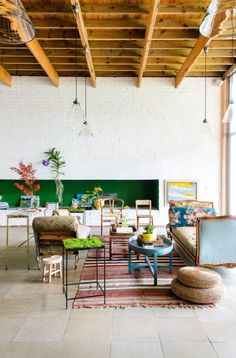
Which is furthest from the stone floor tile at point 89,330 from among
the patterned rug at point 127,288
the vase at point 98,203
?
the vase at point 98,203

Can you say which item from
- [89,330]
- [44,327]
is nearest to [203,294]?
[89,330]

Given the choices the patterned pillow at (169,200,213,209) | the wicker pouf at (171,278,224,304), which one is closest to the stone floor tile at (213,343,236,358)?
the wicker pouf at (171,278,224,304)

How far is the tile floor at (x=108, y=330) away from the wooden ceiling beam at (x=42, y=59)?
14.8ft

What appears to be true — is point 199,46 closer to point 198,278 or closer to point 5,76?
point 198,278

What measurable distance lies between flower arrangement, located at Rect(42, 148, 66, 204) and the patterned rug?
3.34m

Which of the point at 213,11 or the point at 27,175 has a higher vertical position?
the point at 213,11

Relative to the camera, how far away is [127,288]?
145 inches

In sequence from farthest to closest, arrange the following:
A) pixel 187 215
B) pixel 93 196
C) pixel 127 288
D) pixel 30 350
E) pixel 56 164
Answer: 1. pixel 56 164
2. pixel 93 196
3. pixel 187 215
4. pixel 127 288
5. pixel 30 350

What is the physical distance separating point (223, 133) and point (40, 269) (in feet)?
19.3

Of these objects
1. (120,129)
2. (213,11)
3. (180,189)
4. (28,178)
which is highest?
(120,129)

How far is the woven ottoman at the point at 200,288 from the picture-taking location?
3.26 m

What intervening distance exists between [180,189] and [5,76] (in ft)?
18.2

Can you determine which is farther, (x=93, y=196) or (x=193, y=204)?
(x=93, y=196)

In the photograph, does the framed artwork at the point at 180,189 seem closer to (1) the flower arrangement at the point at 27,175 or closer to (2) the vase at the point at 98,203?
(2) the vase at the point at 98,203
